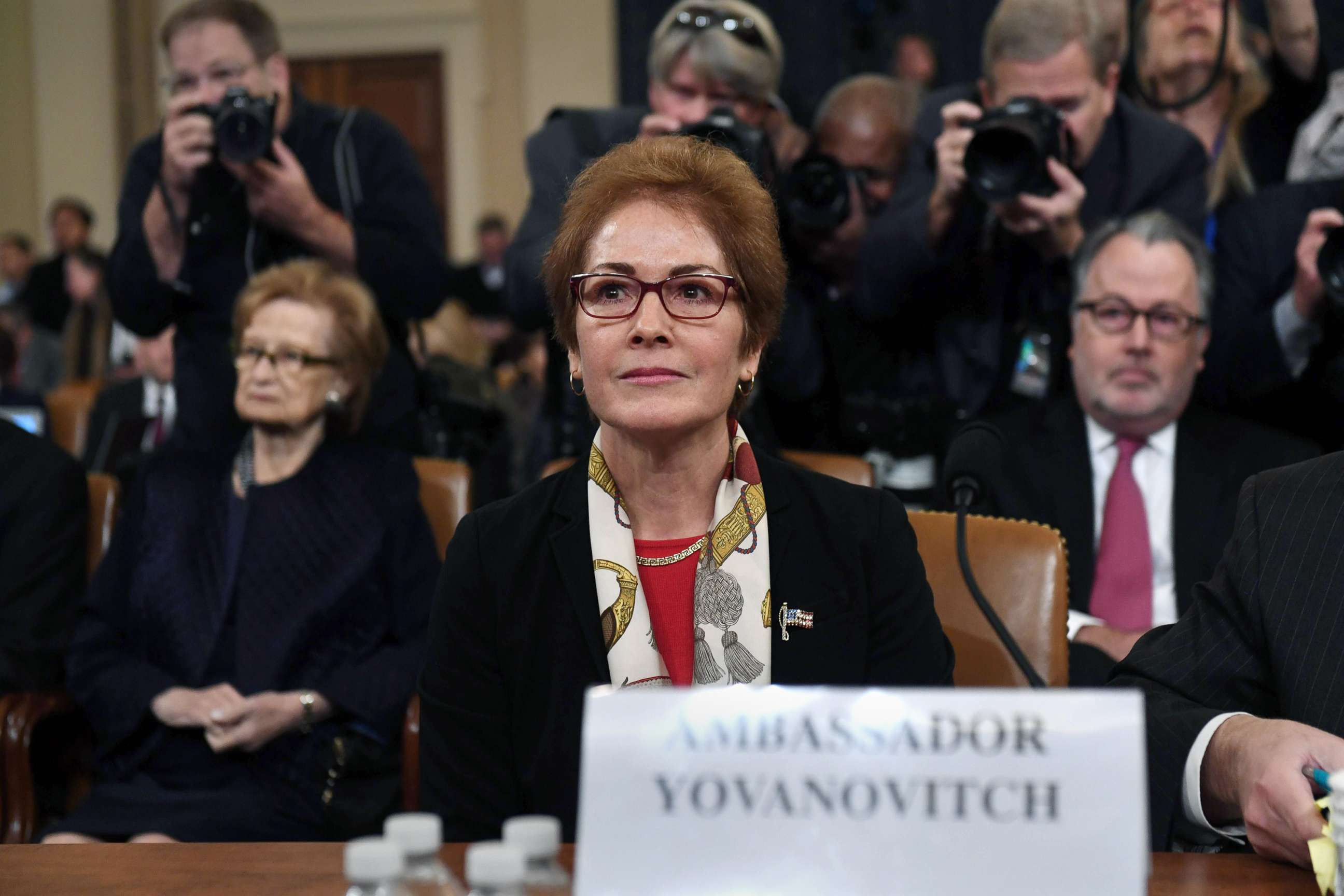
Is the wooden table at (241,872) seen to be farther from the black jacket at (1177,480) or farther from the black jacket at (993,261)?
the black jacket at (993,261)

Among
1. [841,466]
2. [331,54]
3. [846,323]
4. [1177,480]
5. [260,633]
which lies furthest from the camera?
[331,54]

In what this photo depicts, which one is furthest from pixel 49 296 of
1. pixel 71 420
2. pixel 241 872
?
pixel 241 872

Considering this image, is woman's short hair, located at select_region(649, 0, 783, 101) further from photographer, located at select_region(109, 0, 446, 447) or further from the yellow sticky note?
the yellow sticky note

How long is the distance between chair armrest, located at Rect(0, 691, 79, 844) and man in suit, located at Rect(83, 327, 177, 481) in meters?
1.87

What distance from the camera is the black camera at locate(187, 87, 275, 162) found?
2.52 metres

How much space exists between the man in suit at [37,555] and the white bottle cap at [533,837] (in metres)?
1.67

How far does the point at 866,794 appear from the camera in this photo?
0.82 meters

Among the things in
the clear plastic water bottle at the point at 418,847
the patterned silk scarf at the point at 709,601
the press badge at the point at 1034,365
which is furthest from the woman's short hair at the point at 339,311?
the clear plastic water bottle at the point at 418,847

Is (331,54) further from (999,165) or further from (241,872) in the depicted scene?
(241,872)

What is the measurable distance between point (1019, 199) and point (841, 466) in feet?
2.08

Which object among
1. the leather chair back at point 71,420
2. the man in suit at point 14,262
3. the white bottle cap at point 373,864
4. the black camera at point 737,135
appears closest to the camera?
the white bottle cap at point 373,864

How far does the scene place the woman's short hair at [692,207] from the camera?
150cm

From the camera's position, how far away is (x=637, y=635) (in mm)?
1443

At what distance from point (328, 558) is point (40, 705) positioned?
1.64 ft
